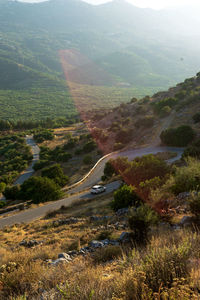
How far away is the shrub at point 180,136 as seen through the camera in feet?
116

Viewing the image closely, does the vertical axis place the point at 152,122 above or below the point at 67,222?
above

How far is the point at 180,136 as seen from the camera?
35.8 m

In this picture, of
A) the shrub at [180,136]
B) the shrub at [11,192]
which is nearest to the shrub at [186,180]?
the shrub at [180,136]

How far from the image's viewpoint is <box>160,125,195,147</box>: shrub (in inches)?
1391

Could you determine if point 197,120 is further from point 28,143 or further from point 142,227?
point 28,143

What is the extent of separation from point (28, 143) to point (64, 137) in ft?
38.9

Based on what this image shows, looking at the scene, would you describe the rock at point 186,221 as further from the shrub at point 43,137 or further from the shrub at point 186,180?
the shrub at point 43,137

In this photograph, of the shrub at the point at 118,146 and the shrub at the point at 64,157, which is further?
the shrub at the point at 64,157

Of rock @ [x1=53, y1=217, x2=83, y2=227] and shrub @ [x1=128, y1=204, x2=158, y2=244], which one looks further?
rock @ [x1=53, y1=217, x2=83, y2=227]

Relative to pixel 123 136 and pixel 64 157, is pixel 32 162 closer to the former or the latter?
pixel 64 157

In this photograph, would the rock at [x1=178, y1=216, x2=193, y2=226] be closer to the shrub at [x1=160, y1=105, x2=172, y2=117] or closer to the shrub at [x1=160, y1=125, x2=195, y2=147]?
the shrub at [x1=160, y1=125, x2=195, y2=147]

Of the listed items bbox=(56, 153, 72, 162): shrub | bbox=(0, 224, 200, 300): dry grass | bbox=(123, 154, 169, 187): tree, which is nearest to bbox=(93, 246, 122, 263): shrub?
bbox=(0, 224, 200, 300): dry grass

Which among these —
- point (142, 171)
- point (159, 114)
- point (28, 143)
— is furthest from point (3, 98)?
point (142, 171)

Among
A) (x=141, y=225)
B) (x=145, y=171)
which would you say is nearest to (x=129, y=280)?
(x=141, y=225)
